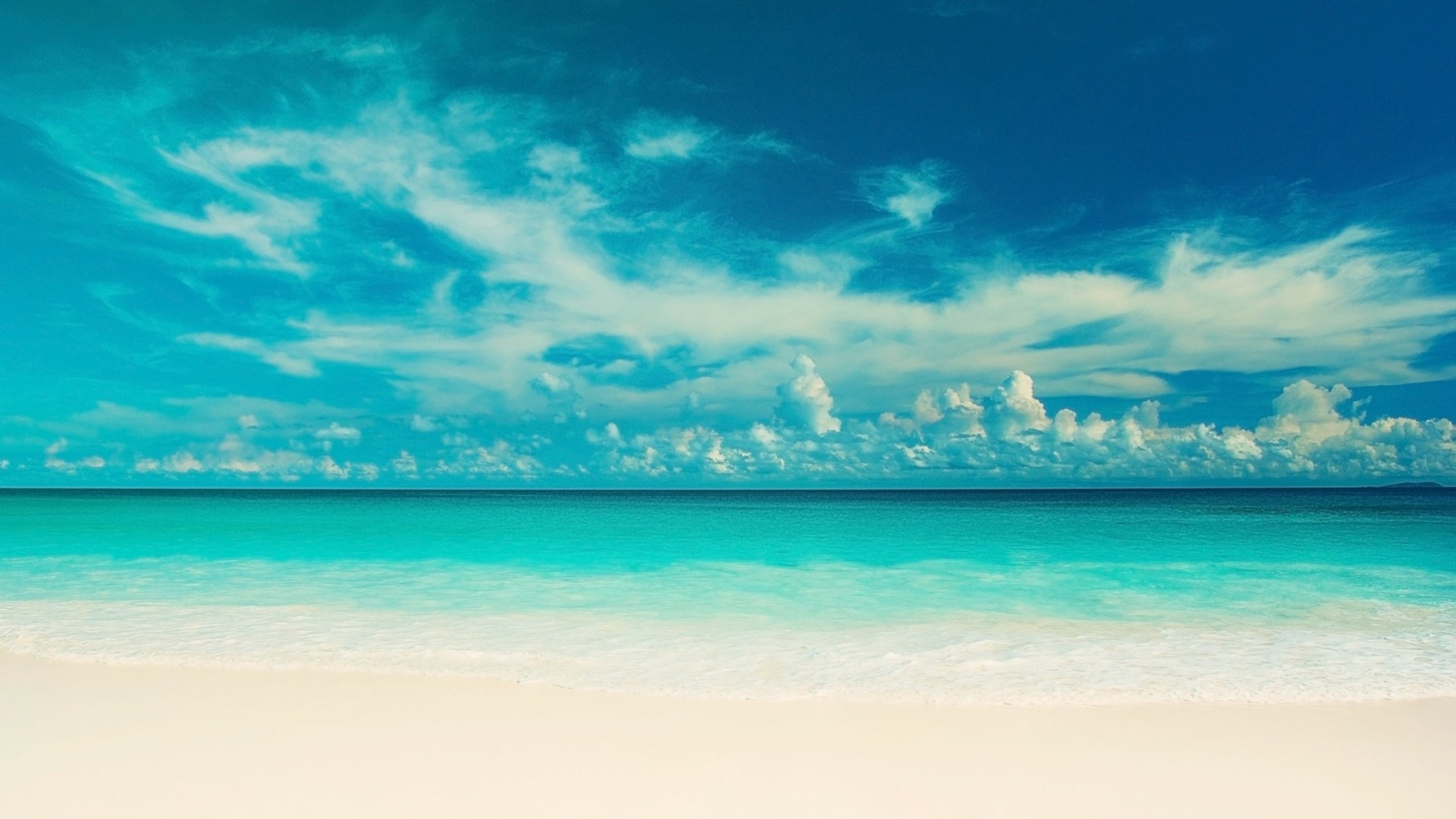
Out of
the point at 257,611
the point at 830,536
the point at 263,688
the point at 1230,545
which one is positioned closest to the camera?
the point at 263,688

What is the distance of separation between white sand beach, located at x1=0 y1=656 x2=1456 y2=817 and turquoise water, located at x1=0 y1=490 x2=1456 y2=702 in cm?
71

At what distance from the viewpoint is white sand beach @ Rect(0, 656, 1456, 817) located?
15.3 feet

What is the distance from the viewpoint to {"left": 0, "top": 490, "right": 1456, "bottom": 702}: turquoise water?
774cm

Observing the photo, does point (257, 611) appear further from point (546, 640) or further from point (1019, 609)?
point (1019, 609)

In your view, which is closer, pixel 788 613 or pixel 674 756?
pixel 674 756

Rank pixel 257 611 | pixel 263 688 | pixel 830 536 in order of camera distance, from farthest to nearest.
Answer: pixel 830 536, pixel 257 611, pixel 263 688

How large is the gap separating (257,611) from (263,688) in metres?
5.33

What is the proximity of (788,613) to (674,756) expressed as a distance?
642cm

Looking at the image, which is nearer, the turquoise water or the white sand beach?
the white sand beach

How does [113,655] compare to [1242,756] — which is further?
[113,655]

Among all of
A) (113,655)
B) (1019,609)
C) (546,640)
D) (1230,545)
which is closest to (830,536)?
(1230,545)

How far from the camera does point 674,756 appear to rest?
5.46 metres

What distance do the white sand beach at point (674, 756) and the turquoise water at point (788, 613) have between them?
706 mm

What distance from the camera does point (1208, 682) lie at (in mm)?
7391
